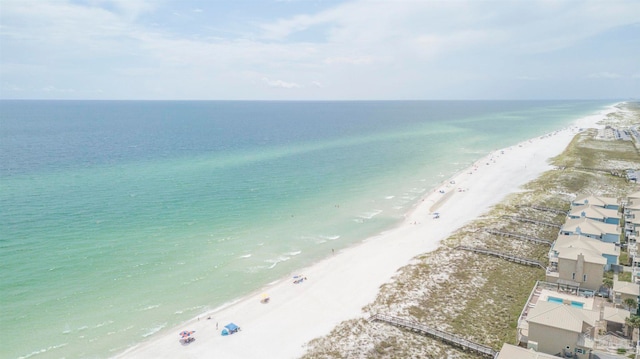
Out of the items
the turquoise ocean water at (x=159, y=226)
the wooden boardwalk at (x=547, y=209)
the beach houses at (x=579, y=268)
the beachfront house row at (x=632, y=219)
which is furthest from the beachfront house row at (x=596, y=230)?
the turquoise ocean water at (x=159, y=226)

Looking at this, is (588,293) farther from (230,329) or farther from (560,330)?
(230,329)

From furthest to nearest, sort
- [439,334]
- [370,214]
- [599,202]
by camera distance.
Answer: [370,214], [599,202], [439,334]

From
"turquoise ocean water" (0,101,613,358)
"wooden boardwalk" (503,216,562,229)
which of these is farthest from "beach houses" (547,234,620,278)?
"turquoise ocean water" (0,101,613,358)

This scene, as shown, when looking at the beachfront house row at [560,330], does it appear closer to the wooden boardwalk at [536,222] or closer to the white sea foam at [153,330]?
the wooden boardwalk at [536,222]

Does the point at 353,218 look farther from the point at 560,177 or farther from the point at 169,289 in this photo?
the point at 560,177

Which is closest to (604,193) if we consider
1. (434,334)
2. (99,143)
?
(434,334)

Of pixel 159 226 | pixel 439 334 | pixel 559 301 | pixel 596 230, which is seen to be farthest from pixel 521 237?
pixel 159 226
